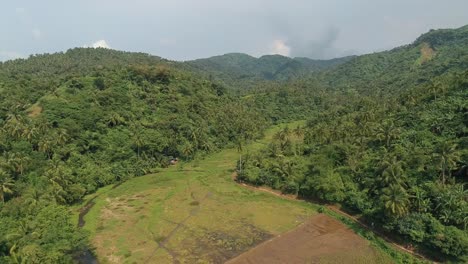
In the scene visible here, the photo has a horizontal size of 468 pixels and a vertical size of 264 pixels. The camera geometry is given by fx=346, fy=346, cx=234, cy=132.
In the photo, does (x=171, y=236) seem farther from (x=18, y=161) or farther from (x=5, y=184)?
(x=18, y=161)

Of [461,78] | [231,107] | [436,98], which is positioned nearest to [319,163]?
[436,98]

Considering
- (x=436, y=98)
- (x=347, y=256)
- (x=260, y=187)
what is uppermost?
(x=436, y=98)

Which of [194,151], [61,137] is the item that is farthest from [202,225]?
[194,151]

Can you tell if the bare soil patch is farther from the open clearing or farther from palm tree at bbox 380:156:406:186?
palm tree at bbox 380:156:406:186

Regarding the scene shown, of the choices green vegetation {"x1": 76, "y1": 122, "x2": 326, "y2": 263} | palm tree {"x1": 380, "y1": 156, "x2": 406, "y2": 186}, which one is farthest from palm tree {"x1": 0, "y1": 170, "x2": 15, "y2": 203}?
palm tree {"x1": 380, "y1": 156, "x2": 406, "y2": 186}

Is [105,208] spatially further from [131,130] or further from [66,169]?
[131,130]

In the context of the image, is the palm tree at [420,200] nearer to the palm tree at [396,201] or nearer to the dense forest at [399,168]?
the dense forest at [399,168]

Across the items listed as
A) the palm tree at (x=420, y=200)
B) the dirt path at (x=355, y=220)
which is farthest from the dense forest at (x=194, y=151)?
the dirt path at (x=355, y=220)
